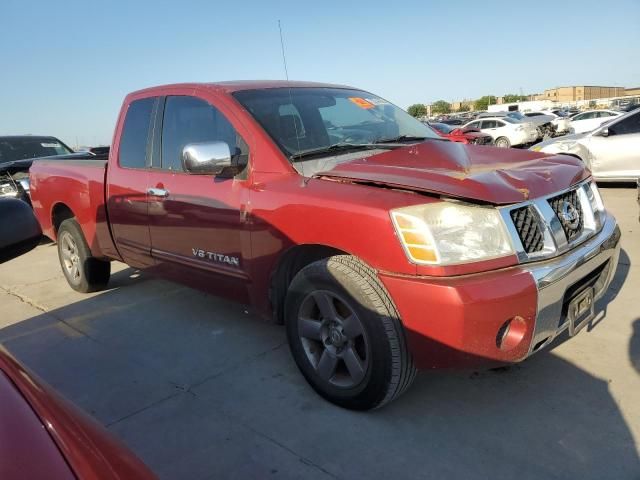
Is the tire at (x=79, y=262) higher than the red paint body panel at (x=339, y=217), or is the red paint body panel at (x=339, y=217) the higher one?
the red paint body panel at (x=339, y=217)

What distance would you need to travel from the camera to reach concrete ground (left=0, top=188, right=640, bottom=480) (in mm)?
2354

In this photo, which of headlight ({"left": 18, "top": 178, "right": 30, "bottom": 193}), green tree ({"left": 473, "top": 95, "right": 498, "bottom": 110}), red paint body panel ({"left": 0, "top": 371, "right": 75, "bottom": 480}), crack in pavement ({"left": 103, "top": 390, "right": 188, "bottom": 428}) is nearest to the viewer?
red paint body panel ({"left": 0, "top": 371, "right": 75, "bottom": 480})

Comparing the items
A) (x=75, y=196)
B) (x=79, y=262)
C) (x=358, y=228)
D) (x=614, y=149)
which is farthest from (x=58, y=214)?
(x=614, y=149)

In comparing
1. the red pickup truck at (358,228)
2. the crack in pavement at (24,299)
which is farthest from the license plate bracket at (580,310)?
the crack in pavement at (24,299)

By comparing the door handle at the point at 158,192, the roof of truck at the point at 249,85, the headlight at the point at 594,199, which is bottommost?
the headlight at the point at 594,199

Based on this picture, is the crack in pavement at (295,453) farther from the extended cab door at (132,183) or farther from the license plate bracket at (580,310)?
the extended cab door at (132,183)

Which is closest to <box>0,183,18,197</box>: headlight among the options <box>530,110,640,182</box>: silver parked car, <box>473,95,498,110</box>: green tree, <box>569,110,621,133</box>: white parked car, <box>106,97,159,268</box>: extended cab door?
<box>106,97,159,268</box>: extended cab door

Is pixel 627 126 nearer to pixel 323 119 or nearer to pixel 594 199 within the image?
pixel 594 199

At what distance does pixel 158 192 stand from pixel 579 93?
110156 millimetres

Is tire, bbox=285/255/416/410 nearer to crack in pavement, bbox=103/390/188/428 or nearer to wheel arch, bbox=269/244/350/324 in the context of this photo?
wheel arch, bbox=269/244/350/324

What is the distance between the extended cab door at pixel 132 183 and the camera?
3.97 m

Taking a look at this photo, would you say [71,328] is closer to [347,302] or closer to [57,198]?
[57,198]

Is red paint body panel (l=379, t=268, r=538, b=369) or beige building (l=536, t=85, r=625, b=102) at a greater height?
red paint body panel (l=379, t=268, r=538, b=369)

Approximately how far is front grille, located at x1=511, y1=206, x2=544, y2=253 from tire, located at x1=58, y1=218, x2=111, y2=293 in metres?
4.00
